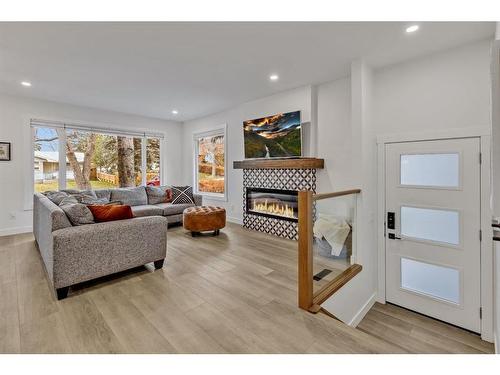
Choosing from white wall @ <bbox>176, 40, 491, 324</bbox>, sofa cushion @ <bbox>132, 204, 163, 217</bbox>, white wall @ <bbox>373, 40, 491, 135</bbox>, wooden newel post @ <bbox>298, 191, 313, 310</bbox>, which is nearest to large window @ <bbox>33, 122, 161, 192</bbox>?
sofa cushion @ <bbox>132, 204, 163, 217</bbox>

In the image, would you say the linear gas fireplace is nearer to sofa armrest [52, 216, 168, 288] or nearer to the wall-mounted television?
the wall-mounted television

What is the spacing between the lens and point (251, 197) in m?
5.26

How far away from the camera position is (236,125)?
5578 mm

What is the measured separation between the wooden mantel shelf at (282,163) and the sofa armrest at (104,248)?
2.26 meters

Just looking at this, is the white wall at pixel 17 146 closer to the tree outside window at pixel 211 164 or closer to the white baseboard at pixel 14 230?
the white baseboard at pixel 14 230

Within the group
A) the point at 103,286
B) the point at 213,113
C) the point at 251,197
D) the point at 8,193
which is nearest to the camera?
the point at 103,286

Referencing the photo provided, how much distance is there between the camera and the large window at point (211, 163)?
6223 millimetres

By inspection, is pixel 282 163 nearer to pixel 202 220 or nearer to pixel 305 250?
pixel 202 220

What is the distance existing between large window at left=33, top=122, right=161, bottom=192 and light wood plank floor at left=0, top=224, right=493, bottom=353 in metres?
2.24

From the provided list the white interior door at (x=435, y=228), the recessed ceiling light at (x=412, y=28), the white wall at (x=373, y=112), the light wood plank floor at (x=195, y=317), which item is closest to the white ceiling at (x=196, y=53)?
the recessed ceiling light at (x=412, y=28)
